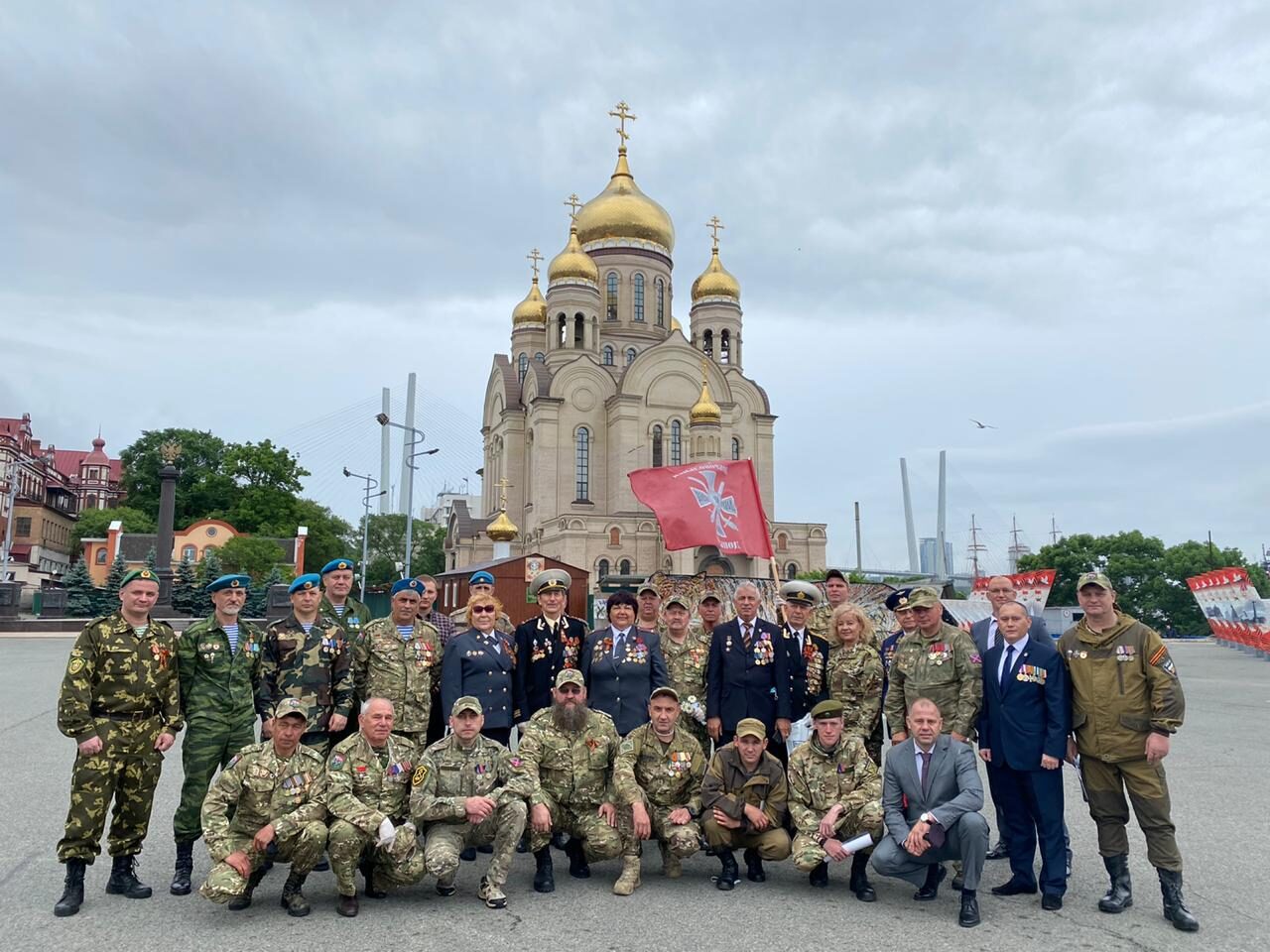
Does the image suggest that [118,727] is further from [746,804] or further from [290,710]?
[746,804]

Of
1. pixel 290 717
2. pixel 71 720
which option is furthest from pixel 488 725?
pixel 71 720

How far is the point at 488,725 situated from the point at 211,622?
188 cm

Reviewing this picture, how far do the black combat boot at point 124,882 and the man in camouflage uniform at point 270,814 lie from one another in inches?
22.1

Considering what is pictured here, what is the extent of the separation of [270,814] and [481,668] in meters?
1.67

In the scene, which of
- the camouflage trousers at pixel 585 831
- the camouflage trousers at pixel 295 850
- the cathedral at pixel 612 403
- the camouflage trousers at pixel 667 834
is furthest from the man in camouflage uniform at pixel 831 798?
the cathedral at pixel 612 403

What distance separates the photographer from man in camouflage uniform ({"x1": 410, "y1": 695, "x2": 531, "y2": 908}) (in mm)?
5559

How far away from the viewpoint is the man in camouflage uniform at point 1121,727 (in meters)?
5.42

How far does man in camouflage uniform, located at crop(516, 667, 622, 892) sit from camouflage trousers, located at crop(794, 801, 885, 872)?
106 cm

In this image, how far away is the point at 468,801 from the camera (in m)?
5.63

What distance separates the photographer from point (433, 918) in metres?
5.23

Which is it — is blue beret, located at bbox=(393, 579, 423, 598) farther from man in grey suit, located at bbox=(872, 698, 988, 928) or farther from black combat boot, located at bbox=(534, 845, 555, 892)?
man in grey suit, located at bbox=(872, 698, 988, 928)

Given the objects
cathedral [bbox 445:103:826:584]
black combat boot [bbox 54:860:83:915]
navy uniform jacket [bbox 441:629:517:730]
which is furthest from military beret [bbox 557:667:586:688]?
cathedral [bbox 445:103:826:584]

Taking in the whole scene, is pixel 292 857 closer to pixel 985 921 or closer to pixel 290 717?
pixel 290 717

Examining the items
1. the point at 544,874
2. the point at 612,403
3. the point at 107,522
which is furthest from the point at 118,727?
the point at 107,522
